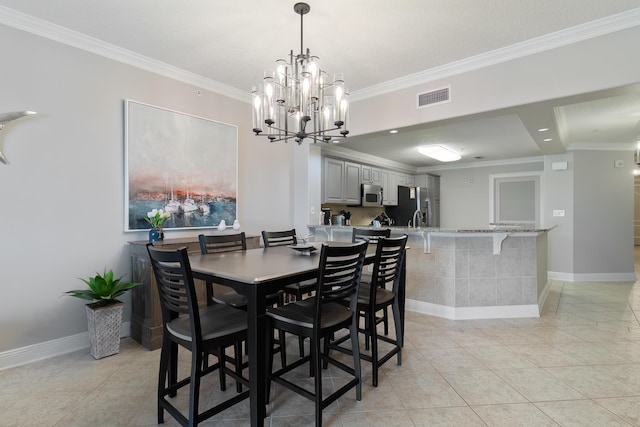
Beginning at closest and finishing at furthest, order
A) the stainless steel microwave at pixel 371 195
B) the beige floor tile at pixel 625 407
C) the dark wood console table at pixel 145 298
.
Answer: the beige floor tile at pixel 625 407 < the dark wood console table at pixel 145 298 < the stainless steel microwave at pixel 371 195

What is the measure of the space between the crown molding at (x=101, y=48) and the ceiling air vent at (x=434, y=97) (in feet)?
7.10

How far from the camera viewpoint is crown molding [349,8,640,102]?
2398 mm

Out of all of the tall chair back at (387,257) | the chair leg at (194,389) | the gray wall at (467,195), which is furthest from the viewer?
the gray wall at (467,195)

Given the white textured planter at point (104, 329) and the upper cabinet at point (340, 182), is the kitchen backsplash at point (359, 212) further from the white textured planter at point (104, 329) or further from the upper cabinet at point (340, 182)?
the white textured planter at point (104, 329)

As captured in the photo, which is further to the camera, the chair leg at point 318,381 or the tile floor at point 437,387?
the tile floor at point 437,387

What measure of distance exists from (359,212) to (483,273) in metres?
3.46

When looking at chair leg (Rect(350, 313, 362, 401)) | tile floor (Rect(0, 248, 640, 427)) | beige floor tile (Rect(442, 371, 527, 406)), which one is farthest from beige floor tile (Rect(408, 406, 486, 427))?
chair leg (Rect(350, 313, 362, 401))

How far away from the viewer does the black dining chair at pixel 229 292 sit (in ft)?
7.44

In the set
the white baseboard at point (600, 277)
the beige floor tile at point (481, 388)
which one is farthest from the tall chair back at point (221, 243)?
the white baseboard at point (600, 277)

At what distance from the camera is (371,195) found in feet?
20.6

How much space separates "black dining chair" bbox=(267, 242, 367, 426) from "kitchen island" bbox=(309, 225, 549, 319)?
1.99 m

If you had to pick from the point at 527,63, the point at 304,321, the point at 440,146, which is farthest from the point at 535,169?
the point at 304,321

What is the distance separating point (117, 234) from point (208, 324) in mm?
1810

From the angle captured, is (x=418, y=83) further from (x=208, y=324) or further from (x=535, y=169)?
(x=535, y=169)
